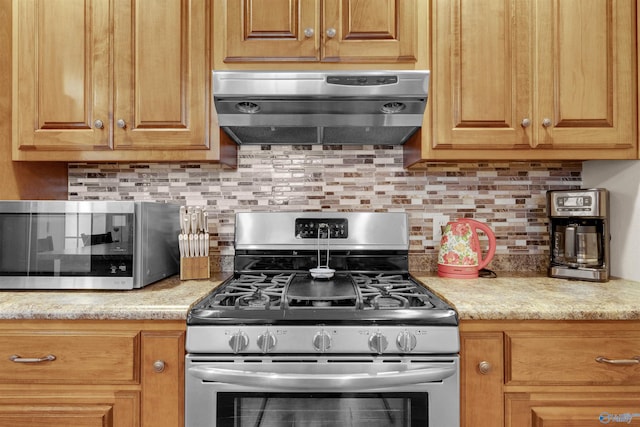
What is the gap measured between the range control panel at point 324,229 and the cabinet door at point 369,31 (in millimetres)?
681

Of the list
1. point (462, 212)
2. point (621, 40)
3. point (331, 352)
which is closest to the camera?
point (331, 352)

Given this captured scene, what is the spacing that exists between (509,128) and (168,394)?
1.51 metres

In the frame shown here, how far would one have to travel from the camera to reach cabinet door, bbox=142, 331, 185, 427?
114 centimetres

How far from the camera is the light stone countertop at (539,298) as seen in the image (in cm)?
114

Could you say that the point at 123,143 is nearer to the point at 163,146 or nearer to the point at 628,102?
the point at 163,146

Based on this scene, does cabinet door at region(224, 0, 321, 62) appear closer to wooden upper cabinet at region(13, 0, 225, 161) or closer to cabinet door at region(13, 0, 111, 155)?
wooden upper cabinet at region(13, 0, 225, 161)

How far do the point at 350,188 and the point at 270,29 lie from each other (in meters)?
0.76

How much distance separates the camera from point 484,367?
114 cm

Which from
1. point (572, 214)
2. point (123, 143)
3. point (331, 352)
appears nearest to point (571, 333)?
point (572, 214)

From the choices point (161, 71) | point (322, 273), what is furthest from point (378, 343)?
point (161, 71)

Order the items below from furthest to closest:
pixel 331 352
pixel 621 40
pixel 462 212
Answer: pixel 462 212 < pixel 621 40 < pixel 331 352

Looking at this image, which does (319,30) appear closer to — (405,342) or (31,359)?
(405,342)

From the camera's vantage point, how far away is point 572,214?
154 centimetres

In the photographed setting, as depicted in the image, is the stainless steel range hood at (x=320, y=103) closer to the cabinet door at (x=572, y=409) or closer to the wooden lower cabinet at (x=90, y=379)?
the wooden lower cabinet at (x=90, y=379)
